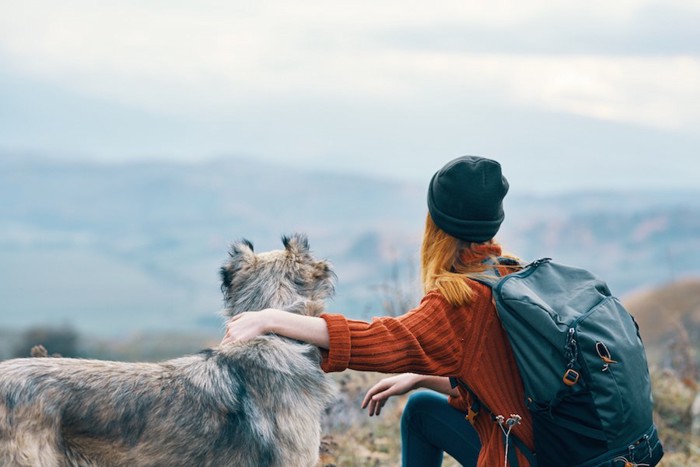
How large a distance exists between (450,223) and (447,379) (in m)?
1.12

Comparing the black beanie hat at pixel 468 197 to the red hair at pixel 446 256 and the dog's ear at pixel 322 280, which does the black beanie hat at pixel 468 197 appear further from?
the dog's ear at pixel 322 280

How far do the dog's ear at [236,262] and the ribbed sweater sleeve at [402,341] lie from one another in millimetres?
686

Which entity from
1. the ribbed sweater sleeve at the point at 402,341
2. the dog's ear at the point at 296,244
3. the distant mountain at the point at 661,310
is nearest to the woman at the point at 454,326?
the ribbed sweater sleeve at the point at 402,341

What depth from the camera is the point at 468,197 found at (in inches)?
147

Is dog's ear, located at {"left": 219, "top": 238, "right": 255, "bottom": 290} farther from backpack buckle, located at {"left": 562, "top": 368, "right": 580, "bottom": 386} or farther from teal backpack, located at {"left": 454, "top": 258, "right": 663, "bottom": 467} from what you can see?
backpack buckle, located at {"left": 562, "top": 368, "right": 580, "bottom": 386}

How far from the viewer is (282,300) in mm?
4047

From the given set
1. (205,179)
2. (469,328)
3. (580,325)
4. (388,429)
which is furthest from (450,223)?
(205,179)

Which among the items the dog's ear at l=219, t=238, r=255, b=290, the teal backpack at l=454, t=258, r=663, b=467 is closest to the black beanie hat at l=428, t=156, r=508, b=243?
the teal backpack at l=454, t=258, r=663, b=467

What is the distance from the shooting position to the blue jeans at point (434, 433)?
14.5ft

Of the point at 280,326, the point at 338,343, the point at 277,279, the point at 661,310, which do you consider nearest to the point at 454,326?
the point at 338,343

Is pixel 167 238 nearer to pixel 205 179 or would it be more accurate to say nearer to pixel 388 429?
pixel 205 179

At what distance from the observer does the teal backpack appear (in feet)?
11.4

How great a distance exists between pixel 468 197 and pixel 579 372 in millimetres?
880

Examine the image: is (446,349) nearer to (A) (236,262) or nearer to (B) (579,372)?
(B) (579,372)
